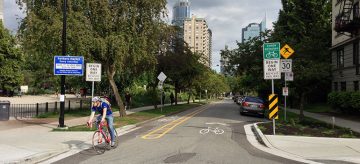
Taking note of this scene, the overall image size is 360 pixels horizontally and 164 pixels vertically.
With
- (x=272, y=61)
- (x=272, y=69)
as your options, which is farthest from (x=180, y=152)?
(x=272, y=61)

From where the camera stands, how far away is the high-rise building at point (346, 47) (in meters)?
31.0

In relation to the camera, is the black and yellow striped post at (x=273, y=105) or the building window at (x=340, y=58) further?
the building window at (x=340, y=58)

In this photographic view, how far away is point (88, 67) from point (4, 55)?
56.7m

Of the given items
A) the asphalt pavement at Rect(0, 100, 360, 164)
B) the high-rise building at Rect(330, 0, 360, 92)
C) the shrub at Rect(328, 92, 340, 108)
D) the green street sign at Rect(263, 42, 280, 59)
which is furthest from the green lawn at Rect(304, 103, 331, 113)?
the asphalt pavement at Rect(0, 100, 360, 164)

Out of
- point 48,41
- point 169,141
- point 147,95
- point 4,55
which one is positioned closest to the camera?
point 169,141

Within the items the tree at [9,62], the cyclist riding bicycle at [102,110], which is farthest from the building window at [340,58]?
the tree at [9,62]

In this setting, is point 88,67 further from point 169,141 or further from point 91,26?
point 169,141

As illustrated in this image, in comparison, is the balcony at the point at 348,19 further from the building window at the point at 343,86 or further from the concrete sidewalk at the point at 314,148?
the concrete sidewalk at the point at 314,148

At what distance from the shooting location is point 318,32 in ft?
153

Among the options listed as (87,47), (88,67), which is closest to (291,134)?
(88,67)

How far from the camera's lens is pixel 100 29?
22641mm

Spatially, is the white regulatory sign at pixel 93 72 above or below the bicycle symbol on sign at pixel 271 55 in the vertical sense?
below

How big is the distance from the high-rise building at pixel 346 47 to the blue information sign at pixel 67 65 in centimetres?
2089

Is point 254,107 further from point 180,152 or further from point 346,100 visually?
point 180,152
